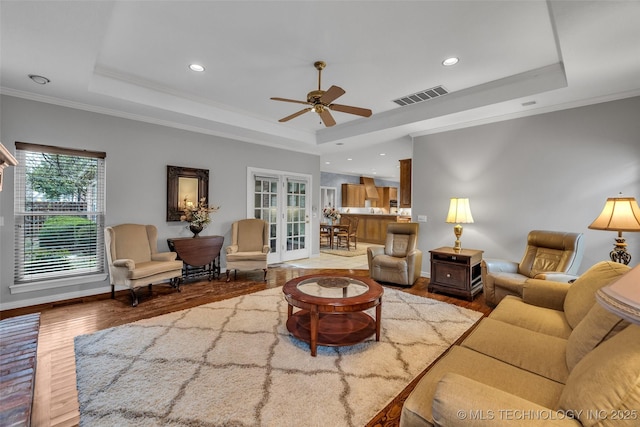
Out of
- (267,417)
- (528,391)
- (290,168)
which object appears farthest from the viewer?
(290,168)

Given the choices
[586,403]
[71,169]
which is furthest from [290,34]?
[71,169]

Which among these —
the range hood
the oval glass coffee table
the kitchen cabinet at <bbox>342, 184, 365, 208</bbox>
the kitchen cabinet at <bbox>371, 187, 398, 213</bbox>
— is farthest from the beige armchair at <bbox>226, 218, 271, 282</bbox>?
the kitchen cabinet at <bbox>371, 187, 398, 213</bbox>

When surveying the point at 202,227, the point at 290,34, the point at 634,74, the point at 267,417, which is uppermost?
the point at 290,34

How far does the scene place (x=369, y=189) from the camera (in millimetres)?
11961

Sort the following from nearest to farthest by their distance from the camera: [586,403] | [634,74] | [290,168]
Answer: [586,403]
[634,74]
[290,168]

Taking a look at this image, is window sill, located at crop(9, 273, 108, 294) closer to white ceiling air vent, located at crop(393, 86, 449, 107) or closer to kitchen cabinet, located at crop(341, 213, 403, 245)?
white ceiling air vent, located at crop(393, 86, 449, 107)

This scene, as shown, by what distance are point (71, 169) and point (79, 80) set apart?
1.25 metres

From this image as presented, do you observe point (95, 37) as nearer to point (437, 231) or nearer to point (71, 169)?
point (71, 169)

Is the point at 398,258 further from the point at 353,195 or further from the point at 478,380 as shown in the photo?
the point at 353,195

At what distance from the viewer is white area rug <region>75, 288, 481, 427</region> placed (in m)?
1.62

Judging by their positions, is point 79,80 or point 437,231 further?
point 437,231

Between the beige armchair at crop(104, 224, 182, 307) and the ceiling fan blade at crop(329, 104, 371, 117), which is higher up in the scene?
the ceiling fan blade at crop(329, 104, 371, 117)

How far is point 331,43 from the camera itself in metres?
2.64

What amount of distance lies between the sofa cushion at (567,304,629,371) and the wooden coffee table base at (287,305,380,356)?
1345 millimetres
